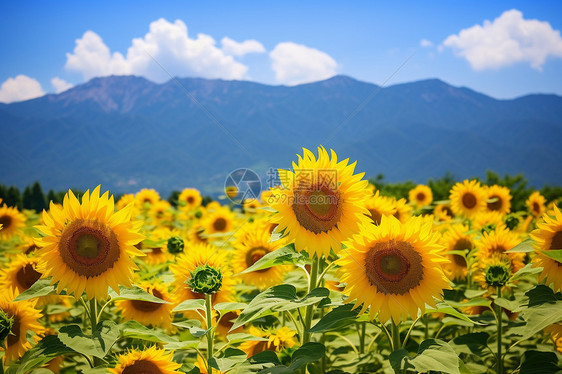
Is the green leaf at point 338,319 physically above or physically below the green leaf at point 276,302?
below

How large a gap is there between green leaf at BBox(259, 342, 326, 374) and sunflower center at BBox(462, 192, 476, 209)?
4.69 meters

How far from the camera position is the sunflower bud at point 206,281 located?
2.27m

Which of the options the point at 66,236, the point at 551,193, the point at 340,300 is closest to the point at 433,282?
the point at 340,300

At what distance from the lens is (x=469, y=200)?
602 centimetres

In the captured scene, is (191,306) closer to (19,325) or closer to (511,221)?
(19,325)

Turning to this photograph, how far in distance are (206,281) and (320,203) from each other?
2.60ft

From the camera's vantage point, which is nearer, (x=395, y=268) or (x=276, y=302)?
(x=276, y=302)

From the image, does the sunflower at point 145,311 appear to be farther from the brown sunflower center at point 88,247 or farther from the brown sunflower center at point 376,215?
the brown sunflower center at point 376,215

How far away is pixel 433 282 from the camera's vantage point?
2152 mm

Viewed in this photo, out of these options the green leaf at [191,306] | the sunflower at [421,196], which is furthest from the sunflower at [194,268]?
the sunflower at [421,196]

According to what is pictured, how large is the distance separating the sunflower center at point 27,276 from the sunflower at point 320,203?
2238 millimetres

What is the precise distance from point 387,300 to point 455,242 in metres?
2.42

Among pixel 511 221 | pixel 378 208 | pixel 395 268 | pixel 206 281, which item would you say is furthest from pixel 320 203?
pixel 511 221

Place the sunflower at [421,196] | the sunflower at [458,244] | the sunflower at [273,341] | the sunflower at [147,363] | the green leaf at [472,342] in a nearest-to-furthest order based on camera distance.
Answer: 1. the sunflower at [147,363]
2. the sunflower at [273,341]
3. the green leaf at [472,342]
4. the sunflower at [458,244]
5. the sunflower at [421,196]
